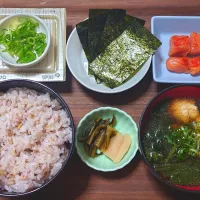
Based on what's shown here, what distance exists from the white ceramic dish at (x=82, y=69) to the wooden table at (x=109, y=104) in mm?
65

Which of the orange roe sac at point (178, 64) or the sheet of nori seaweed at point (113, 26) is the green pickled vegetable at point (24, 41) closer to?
the sheet of nori seaweed at point (113, 26)

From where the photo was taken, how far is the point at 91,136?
1.92 meters

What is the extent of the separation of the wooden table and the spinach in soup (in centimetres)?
13

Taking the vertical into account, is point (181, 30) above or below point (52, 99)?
above

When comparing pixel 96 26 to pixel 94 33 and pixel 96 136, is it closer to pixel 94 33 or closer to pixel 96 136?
pixel 94 33

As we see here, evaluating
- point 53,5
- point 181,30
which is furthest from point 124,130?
point 53,5

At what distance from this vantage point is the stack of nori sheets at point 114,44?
2041 mm

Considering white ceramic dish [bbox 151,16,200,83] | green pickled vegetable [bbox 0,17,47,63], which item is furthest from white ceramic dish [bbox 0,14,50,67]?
white ceramic dish [bbox 151,16,200,83]

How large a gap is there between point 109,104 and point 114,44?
351mm

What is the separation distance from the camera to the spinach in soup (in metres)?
1.87

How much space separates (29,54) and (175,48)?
838 mm

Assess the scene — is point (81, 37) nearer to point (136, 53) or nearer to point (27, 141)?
point (136, 53)

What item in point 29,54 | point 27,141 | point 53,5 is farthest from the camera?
point 53,5

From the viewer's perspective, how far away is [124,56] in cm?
208
